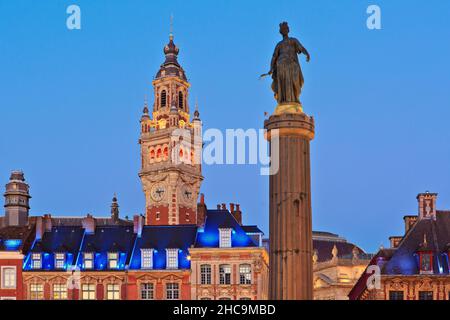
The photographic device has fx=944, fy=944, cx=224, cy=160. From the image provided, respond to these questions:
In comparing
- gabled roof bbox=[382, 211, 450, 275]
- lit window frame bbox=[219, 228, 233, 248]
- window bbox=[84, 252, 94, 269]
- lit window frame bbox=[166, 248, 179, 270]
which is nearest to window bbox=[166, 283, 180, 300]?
lit window frame bbox=[166, 248, 179, 270]

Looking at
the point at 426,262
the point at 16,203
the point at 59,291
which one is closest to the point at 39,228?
the point at 59,291

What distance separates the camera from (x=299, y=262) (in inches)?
796

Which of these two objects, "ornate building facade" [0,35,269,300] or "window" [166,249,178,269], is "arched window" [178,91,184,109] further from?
"window" [166,249,178,269]

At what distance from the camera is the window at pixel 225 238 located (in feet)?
224

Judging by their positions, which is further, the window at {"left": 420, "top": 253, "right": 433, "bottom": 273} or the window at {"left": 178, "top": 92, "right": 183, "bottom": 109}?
the window at {"left": 178, "top": 92, "right": 183, "bottom": 109}

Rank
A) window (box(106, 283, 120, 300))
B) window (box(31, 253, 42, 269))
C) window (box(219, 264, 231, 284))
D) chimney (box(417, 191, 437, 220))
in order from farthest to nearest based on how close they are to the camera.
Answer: window (box(31, 253, 42, 269)), window (box(106, 283, 120, 300)), window (box(219, 264, 231, 284)), chimney (box(417, 191, 437, 220))

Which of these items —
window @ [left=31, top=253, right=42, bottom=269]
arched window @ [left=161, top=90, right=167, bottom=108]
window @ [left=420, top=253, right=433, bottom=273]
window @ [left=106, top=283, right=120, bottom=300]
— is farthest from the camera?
arched window @ [left=161, top=90, right=167, bottom=108]

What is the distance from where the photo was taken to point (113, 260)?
6988cm

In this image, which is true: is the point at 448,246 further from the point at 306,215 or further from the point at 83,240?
the point at 306,215

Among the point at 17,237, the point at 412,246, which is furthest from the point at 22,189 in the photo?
the point at 412,246

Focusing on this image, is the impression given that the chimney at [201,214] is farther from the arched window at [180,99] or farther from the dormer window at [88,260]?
the arched window at [180,99]

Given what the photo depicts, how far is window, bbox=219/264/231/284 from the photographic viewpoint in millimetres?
67500

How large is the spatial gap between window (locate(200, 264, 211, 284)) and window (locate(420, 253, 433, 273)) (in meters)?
15.5
